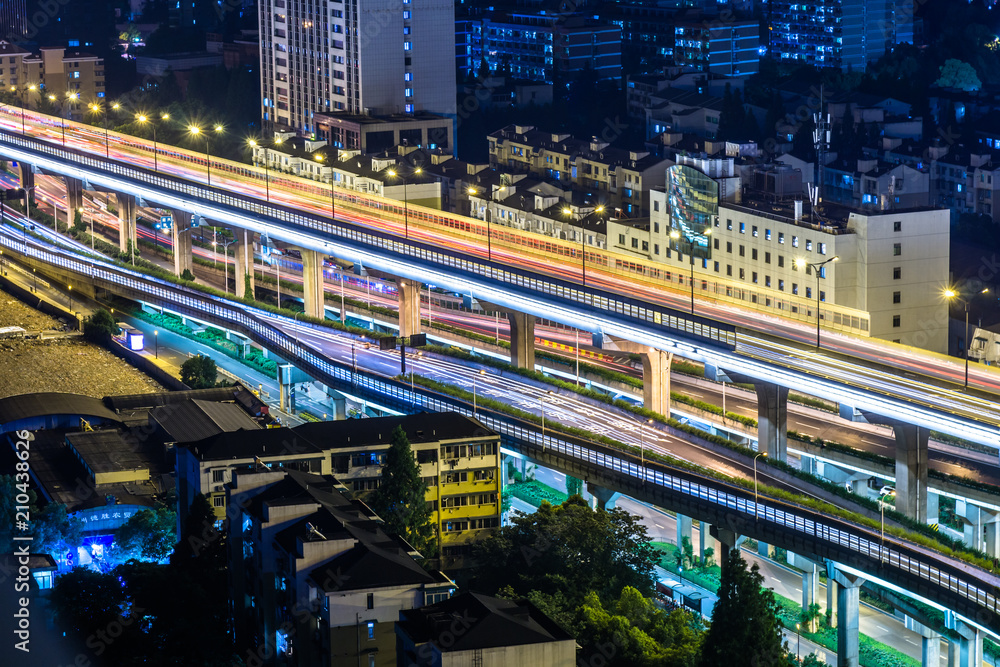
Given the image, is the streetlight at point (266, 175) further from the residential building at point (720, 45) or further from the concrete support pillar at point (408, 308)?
the residential building at point (720, 45)

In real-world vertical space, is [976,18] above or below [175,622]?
above

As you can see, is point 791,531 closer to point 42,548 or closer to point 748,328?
point 748,328

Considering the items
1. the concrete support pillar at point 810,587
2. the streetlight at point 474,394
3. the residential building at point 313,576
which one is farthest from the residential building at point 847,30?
the residential building at point 313,576

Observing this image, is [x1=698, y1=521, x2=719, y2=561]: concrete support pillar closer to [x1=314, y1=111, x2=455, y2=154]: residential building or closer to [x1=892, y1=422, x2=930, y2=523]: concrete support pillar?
[x1=892, y1=422, x2=930, y2=523]: concrete support pillar

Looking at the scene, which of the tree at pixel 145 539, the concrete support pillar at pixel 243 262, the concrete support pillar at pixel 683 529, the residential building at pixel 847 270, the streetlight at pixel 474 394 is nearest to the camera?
the tree at pixel 145 539

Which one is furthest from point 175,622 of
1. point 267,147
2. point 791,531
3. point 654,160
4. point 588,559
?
point 267,147

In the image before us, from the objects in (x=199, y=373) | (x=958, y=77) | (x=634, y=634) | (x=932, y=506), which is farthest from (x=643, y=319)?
(x=958, y=77)
